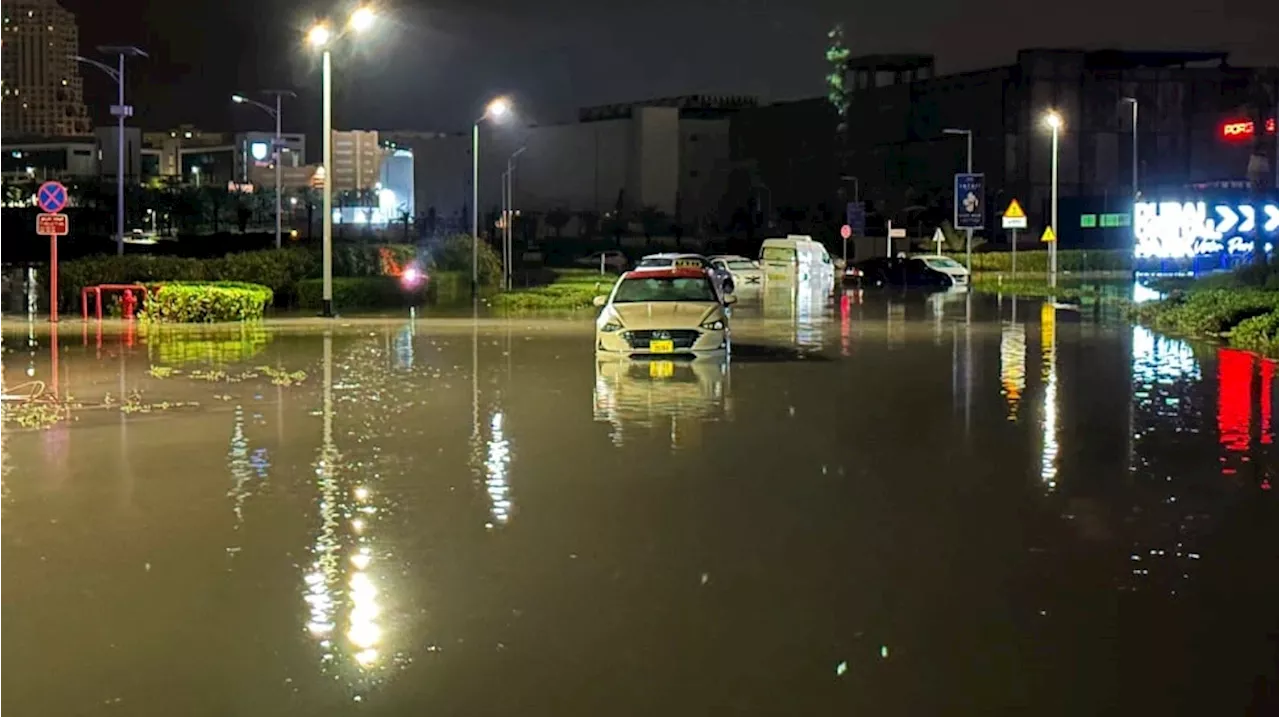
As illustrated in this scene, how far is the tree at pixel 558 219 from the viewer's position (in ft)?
411

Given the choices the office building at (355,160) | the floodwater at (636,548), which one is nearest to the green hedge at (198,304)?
the floodwater at (636,548)

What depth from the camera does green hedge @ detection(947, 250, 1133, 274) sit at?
7656 centimetres

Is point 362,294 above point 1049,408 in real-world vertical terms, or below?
above

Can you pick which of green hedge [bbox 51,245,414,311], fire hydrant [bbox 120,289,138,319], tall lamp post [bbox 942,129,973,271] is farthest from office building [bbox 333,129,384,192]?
fire hydrant [bbox 120,289,138,319]

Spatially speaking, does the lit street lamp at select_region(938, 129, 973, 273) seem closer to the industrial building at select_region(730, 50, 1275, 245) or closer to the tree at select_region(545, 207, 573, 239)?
the industrial building at select_region(730, 50, 1275, 245)

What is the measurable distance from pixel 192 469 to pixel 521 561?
451 cm

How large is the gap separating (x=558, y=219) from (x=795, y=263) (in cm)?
6175

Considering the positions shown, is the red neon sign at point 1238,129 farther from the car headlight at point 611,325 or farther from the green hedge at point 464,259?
the car headlight at point 611,325

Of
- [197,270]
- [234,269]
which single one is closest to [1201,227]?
[234,269]

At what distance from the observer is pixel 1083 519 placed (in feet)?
34.3

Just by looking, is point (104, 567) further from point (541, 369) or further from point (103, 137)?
point (103, 137)

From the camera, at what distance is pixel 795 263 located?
65.2 m

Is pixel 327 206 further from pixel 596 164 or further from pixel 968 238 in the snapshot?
pixel 596 164

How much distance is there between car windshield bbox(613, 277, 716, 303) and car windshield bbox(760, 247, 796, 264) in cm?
4149
